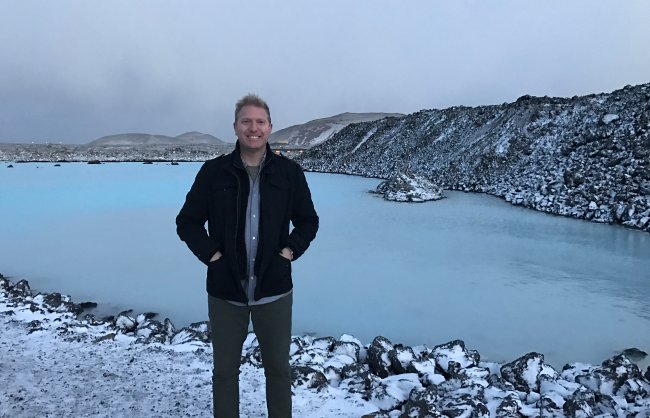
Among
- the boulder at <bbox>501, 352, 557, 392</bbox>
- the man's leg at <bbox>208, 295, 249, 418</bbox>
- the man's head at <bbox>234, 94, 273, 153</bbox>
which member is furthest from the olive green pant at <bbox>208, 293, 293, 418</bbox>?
the boulder at <bbox>501, 352, 557, 392</bbox>

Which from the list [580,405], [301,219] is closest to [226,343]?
[301,219]

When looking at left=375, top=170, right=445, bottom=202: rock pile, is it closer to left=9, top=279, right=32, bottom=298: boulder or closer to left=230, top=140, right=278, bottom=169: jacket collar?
left=9, top=279, right=32, bottom=298: boulder

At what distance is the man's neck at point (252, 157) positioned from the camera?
8.33ft

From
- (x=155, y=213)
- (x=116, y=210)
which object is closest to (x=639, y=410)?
(x=155, y=213)

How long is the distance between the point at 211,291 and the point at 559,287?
695 cm

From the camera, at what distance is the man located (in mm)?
2502

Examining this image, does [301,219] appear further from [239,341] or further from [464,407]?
[464,407]

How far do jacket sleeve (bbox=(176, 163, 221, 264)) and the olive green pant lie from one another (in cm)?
32

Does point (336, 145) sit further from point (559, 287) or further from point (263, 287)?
point (263, 287)

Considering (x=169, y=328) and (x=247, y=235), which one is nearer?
(x=247, y=235)

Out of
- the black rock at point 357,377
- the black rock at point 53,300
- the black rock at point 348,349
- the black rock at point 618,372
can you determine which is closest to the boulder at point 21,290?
the black rock at point 53,300

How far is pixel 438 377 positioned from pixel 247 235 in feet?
8.91

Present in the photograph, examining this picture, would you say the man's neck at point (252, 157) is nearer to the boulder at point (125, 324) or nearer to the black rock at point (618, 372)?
the black rock at point (618, 372)

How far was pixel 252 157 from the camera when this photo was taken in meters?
2.56
